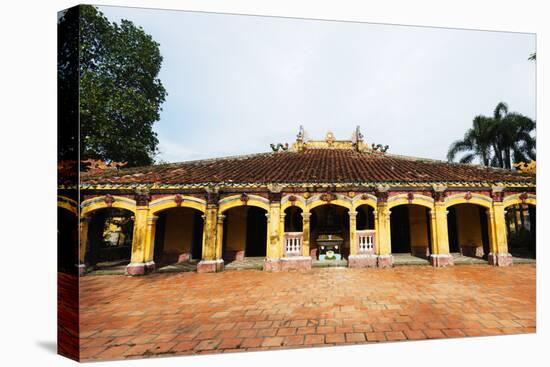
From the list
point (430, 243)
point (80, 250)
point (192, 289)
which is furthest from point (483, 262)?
point (80, 250)

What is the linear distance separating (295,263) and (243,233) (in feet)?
9.84

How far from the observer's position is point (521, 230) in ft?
24.9

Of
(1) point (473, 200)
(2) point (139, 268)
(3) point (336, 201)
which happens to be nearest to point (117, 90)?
(2) point (139, 268)

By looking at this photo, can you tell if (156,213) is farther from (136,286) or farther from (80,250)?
(80,250)

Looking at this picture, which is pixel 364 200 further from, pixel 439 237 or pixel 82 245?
pixel 82 245

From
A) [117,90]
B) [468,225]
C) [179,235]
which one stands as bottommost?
[179,235]

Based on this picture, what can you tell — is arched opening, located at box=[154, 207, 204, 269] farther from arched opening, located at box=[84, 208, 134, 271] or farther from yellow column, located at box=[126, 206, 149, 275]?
arched opening, located at box=[84, 208, 134, 271]

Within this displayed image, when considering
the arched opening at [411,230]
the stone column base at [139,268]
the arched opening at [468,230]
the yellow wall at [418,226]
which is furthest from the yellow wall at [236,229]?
the arched opening at [468,230]

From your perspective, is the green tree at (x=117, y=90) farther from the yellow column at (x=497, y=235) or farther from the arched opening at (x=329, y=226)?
the yellow column at (x=497, y=235)

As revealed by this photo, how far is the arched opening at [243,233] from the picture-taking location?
10875 mm

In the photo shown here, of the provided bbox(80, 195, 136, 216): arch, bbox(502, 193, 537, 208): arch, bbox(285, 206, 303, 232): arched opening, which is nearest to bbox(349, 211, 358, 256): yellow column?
bbox(285, 206, 303, 232): arched opening

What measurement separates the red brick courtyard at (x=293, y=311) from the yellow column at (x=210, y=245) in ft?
4.35

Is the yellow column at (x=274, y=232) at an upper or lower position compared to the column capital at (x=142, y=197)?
lower

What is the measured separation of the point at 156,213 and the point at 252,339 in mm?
5748
